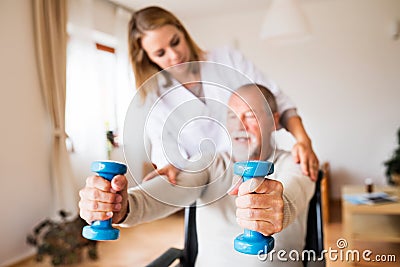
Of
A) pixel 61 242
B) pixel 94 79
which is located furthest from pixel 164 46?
pixel 61 242

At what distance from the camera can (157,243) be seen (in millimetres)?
669

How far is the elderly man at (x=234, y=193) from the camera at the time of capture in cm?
30

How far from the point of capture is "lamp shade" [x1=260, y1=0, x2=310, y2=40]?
0.61 meters

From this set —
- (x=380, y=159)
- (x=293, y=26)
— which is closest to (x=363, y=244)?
(x=380, y=159)

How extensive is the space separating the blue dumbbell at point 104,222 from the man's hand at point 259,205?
0.32 feet

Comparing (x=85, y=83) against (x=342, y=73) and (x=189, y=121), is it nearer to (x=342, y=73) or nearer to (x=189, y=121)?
(x=189, y=121)

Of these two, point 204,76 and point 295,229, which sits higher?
point 204,76

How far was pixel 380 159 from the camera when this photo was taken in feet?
2.74

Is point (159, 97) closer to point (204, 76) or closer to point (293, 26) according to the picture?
point (204, 76)

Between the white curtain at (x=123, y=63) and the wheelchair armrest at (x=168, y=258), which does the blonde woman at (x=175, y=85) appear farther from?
the wheelchair armrest at (x=168, y=258)

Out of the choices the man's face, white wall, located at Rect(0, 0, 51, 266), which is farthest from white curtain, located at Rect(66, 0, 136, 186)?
white wall, located at Rect(0, 0, 51, 266)

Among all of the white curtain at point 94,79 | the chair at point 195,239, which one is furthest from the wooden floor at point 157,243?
the white curtain at point 94,79

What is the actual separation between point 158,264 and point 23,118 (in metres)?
0.87

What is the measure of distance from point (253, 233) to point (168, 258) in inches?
10.8
